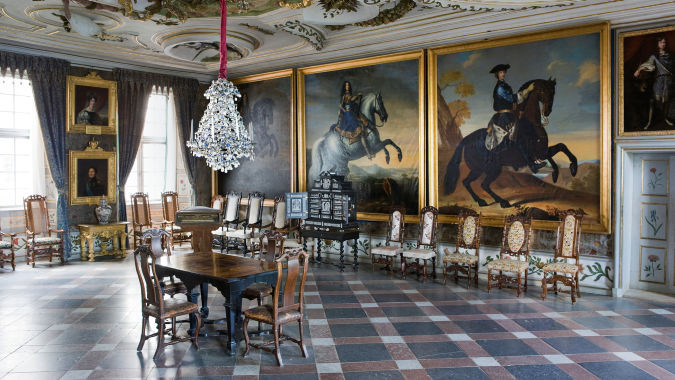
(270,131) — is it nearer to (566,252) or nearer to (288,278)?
(566,252)

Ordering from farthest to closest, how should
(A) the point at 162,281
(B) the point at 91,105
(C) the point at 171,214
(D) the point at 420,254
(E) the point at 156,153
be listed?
(E) the point at 156,153
(C) the point at 171,214
(B) the point at 91,105
(D) the point at 420,254
(A) the point at 162,281

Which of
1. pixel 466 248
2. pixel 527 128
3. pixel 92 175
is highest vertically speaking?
pixel 527 128

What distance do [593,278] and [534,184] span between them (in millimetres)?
1697

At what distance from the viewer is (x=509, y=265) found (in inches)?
291

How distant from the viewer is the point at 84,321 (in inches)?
239

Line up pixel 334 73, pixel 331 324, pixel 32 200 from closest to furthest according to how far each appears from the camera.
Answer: pixel 331 324 → pixel 32 200 → pixel 334 73

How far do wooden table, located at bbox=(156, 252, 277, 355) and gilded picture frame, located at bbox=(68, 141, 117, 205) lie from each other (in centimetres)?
540

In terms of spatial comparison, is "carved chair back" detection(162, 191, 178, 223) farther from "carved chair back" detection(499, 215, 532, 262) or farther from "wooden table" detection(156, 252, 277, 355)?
"carved chair back" detection(499, 215, 532, 262)

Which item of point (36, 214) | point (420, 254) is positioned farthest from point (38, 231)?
point (420, 254)

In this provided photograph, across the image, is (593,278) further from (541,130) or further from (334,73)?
(334,73)

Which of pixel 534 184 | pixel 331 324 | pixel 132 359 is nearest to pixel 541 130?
pixel 534 184

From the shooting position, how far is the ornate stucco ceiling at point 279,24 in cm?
718

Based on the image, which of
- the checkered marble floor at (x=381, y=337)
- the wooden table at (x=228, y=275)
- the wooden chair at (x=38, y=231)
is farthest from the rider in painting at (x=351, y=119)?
A: the wooden chair at (x=38, y=231)

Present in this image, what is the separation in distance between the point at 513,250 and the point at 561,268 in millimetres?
822
